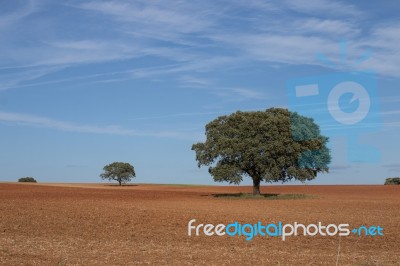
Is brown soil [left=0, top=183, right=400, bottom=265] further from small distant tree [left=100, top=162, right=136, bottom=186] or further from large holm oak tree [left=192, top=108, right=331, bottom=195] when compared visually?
small distant tree [left=100, top=162, right=136, bottom=186]

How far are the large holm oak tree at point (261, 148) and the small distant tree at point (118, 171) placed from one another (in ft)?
245

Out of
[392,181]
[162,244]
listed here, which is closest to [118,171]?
[392,181]

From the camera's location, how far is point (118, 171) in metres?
135

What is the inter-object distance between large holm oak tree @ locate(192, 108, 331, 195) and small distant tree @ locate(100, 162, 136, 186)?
245 ft

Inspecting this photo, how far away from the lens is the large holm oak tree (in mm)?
59781

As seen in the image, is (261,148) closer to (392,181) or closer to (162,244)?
(162,244)

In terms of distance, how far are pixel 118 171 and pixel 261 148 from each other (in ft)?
266

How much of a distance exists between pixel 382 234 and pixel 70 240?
1426 cm

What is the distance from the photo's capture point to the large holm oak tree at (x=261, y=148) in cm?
5978

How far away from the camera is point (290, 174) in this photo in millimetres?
60594

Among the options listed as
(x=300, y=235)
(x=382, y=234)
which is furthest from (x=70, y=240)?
(x=382, y=234)

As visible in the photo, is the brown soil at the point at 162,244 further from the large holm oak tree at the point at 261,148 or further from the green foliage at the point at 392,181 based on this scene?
the green foliage at the point at 392,181

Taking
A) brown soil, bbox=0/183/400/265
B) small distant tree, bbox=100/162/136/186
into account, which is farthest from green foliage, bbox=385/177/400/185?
brown soil, bbox=0/183/400/265

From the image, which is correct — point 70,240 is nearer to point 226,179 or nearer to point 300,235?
point 300,235
